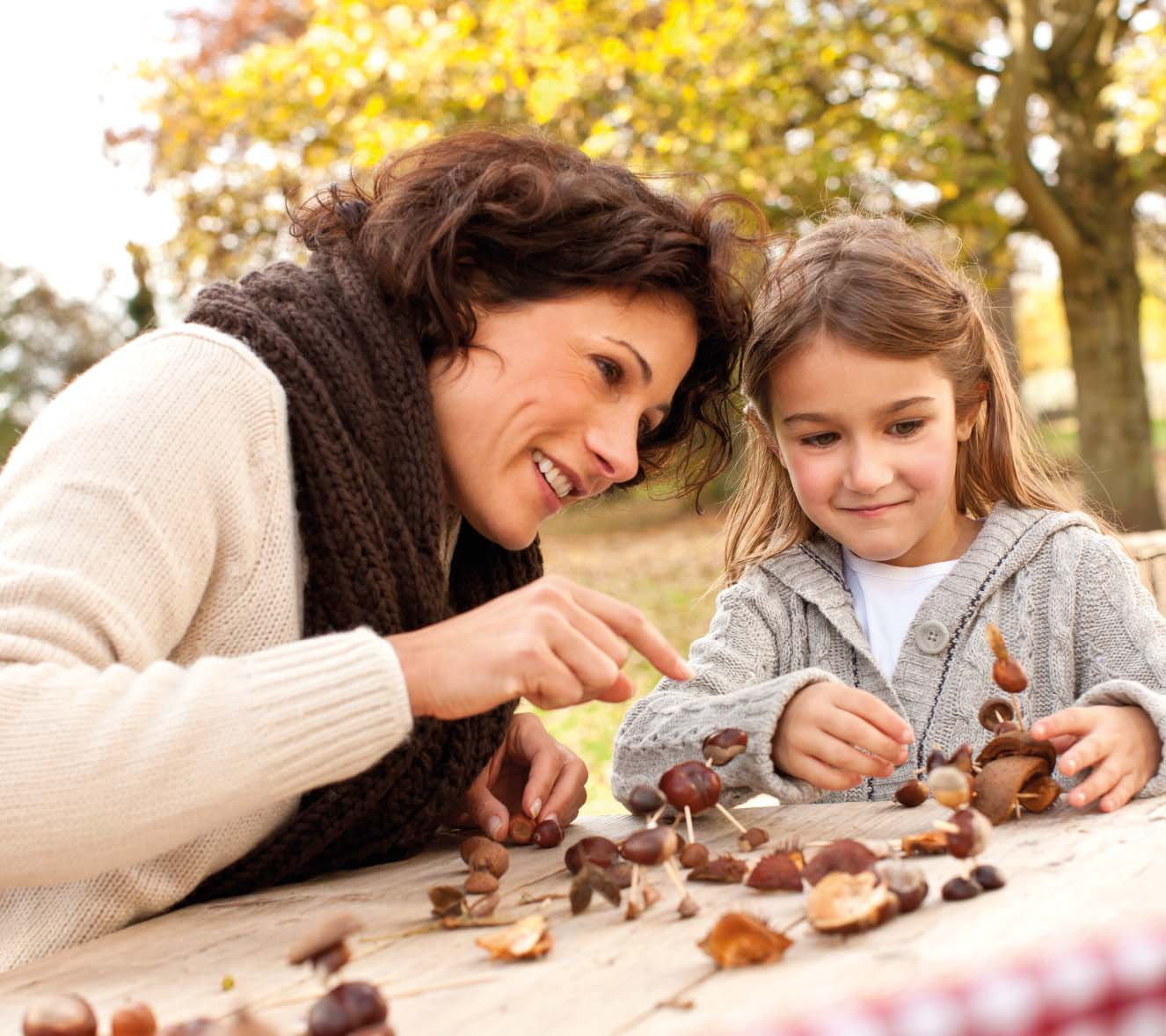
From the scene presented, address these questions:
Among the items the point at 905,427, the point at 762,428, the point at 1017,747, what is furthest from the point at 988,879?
the point at 762,428

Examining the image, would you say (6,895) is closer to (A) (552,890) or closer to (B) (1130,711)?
(A) (552,890)

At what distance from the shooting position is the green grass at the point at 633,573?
621 centimetres

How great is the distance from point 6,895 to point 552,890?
2.12ft

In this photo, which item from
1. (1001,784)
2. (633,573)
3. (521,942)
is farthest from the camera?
(633,573)

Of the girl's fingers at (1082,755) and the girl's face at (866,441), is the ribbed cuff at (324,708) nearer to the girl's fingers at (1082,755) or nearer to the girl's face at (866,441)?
the girl's fingers at (1082,755)

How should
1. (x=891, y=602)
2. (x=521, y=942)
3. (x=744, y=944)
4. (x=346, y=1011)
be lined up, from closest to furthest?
(x=346, y=1011) → (x=744, y=944) → (x=521, y=942) → (x=891, y=602)

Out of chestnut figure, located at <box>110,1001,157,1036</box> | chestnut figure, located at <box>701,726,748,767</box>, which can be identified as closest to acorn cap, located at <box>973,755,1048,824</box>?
chestnut figure, located at <box>701,726,748,767</box>

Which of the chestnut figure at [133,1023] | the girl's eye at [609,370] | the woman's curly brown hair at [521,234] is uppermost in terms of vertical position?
the woman's curly brown hair at [521,234]

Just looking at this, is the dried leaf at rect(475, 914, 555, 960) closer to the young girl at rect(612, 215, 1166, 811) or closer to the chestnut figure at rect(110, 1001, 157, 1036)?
the chestnut figure at rect(110, 1001, 157, 1036)

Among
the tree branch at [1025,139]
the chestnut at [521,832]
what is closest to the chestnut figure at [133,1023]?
the chestnut at [521,832]

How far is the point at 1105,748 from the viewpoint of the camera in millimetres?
1703

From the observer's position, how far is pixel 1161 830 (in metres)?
1.51

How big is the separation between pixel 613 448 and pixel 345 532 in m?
0.45

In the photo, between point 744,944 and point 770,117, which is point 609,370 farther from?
point 770,117
